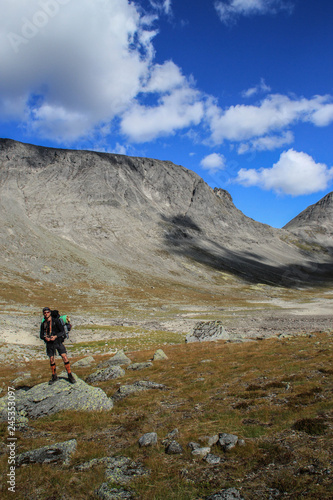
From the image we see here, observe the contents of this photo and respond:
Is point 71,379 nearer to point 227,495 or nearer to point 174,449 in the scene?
point 174,449

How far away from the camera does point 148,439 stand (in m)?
9.16

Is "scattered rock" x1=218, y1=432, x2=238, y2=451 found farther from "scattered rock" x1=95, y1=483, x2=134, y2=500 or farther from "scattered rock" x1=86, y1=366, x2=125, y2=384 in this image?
"scattered rock" x1=86, y1=366, x2=125, y2=384

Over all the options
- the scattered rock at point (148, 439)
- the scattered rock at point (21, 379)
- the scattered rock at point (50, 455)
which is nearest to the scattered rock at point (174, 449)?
the scattered rock at point (148, 439)

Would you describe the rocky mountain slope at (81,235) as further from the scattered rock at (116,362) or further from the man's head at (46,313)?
the man's head at (46,313)

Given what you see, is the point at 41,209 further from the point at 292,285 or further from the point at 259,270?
the point at 292,285

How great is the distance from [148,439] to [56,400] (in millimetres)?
6236

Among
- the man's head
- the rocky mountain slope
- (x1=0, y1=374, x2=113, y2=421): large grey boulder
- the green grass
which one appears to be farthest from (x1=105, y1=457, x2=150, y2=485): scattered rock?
the rocky mountain slope

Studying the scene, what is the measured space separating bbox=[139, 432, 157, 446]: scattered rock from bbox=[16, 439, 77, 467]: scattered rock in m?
2.19

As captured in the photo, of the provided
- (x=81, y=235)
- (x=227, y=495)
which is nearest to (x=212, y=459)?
(x=227, y=495)

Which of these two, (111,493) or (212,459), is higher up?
(212,459)

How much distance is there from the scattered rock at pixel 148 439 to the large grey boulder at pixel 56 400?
14.3 feet

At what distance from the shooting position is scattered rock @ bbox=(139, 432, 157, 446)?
9.05 meters

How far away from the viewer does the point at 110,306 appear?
79000 mm

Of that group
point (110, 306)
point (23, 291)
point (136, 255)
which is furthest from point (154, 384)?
point (136, 255)
